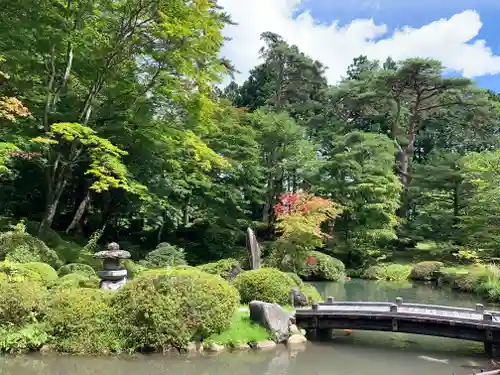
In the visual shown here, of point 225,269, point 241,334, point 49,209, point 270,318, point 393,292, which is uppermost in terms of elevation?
point 49,209

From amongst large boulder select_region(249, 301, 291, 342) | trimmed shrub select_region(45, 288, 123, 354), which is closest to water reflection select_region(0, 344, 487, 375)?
trimmed shrub select_region(45, 288, 123, 354)

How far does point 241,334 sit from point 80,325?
10.1ft

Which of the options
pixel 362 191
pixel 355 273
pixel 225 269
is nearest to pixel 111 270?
pixel 225 269

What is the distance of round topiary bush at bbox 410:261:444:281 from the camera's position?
21.9 meters

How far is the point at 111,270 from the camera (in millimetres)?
10383

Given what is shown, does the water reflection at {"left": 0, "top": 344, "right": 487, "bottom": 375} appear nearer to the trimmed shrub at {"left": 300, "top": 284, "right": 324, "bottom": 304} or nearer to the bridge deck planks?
the bridge deck planks

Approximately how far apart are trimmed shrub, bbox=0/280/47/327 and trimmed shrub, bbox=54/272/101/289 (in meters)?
0.84

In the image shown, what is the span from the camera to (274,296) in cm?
1088

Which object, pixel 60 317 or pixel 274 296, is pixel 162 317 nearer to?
pixel 60 317

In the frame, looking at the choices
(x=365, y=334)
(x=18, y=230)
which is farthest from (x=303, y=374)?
(x=18, y=230)

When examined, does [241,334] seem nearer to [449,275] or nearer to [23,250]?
[23,250]

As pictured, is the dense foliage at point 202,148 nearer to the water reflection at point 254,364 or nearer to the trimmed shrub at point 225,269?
the trimmed shrub at point 225,269

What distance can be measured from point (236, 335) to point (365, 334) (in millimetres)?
3538

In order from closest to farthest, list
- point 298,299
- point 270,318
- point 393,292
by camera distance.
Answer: point 270,318, point 298,299, point 393,292
